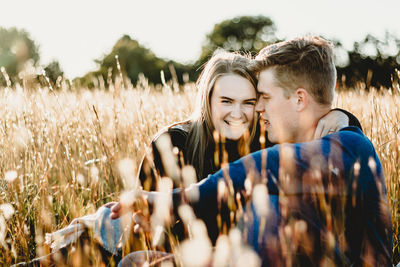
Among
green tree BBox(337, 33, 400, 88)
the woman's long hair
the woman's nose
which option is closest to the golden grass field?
the woman's long hair

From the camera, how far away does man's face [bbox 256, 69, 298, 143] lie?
2041 mm

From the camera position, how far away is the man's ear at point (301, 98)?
2.00 meters

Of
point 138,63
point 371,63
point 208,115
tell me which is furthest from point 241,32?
point 208,115

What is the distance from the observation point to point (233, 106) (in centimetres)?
240

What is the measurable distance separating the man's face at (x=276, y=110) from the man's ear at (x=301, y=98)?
17 mm

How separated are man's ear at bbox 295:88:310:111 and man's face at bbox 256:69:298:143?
2 centimetres

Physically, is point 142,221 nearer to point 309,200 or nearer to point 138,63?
point 309,200

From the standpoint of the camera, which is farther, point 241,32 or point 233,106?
point 241,32

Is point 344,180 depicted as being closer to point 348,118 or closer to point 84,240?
point 348,118

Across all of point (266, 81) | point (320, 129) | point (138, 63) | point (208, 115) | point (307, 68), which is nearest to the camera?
point (320, 129)

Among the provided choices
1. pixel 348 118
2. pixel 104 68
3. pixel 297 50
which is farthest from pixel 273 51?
pixel 104 68

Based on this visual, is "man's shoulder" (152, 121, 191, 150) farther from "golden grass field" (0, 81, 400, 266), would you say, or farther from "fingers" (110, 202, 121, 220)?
"fingers" (110, 202, 121, 220)

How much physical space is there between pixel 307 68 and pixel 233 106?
0.57m

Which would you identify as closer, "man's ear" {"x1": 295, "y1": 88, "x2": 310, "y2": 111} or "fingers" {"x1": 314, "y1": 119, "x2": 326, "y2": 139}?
"fingers" {"x1": 314, "y1": 119, "x2": 326, "y2": 139}
